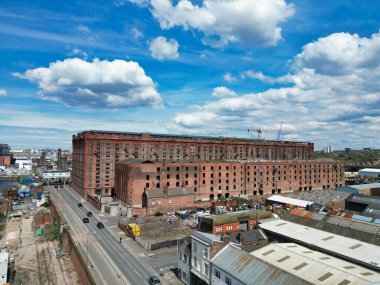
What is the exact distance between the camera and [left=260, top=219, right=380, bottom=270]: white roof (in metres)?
34.7

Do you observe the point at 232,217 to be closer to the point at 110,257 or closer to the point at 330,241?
the point at 330,241

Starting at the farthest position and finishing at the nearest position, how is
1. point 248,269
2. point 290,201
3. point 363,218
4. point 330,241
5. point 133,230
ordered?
point 290,201, point 133,230, point 363,218, point 330,241, point 248,269

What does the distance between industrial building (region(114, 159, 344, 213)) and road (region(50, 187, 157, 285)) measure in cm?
1757

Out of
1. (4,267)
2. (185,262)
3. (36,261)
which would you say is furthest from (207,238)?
(36,261)

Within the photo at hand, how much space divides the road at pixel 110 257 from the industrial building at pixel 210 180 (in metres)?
17.6

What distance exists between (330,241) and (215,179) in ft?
214

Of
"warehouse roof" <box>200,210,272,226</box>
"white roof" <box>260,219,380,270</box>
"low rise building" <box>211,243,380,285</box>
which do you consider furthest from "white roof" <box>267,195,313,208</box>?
"low rise building" <box>211,243,380,285</box>

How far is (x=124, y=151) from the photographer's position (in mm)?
115812

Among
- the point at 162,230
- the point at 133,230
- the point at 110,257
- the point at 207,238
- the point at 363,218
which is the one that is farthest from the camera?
the point at 162,230

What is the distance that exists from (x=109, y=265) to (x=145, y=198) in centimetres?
3664

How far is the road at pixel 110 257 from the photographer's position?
144 feet

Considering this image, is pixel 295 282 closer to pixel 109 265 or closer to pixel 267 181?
pixel 109 265

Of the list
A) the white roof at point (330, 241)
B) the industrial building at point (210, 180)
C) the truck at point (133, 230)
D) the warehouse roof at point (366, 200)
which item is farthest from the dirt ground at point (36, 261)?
the warehouse roof at point (366, 200)

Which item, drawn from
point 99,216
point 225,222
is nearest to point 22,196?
point 99,216
